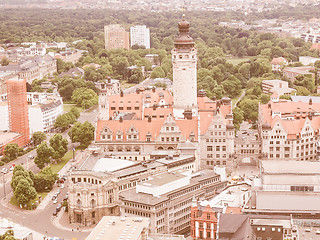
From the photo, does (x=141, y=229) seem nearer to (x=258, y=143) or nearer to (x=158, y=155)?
(x=158, y=155)

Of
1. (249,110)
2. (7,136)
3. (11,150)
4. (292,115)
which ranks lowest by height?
(11,150)

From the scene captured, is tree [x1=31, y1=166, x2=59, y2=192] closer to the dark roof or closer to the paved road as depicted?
the paved road

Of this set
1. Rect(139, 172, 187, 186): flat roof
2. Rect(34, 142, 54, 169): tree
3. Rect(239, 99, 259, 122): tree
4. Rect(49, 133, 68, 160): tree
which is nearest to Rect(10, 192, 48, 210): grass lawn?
Rect(34, 142, 54, 169): tree

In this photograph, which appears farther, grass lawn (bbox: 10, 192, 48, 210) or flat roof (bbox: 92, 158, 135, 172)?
grass lawn (bbox: 10, 192, 48, 210)

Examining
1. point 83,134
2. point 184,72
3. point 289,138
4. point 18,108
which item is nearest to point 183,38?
point 184,72

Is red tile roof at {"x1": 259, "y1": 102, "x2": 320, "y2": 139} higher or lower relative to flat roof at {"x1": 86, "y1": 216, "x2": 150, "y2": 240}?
higher

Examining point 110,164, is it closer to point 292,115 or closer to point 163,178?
point 163,178

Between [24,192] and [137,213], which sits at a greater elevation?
[137,213]
